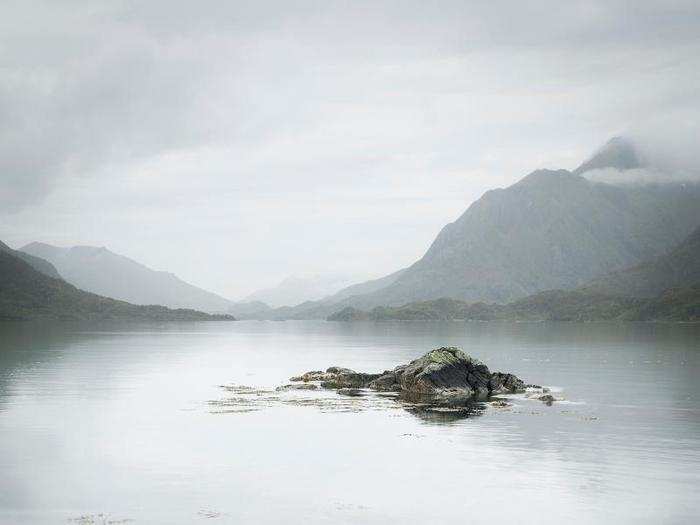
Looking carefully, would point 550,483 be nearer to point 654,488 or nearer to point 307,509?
point 654,488

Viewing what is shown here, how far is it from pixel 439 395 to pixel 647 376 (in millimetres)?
38991

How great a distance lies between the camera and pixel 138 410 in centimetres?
6391

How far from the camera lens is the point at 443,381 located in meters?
77.6

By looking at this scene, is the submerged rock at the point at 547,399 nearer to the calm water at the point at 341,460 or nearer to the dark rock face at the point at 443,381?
the calm water at the point at 341,460

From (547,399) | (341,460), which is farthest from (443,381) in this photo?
(341,460)

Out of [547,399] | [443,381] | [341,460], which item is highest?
[443,381]

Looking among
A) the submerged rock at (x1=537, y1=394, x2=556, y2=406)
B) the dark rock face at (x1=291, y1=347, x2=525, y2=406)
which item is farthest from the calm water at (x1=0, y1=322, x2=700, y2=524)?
the dark rock face at (x1=291, y1=347, x2=525, y2=406)

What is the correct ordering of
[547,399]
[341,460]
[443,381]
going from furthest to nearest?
[443,381]
[547,399]
[341,460]

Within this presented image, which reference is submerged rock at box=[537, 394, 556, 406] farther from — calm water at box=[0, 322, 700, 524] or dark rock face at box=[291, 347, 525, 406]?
dark rock face at box=[291, 347, 525, 406]

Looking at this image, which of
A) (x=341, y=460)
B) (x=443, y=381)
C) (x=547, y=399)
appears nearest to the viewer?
(x=341, y=460)

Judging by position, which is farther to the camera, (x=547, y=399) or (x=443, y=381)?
(x=443, y=381)

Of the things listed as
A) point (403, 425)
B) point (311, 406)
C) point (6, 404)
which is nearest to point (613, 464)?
point (403, 425)

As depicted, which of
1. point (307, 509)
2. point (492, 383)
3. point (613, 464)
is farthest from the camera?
point (492, 383)

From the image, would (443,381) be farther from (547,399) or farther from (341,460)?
(341,460)
